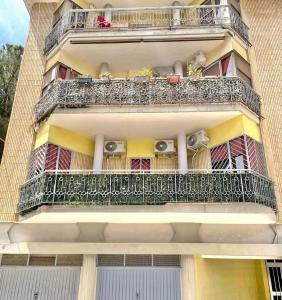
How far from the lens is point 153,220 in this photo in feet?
31.0

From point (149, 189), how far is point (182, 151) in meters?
2.34

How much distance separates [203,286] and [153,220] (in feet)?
7.78

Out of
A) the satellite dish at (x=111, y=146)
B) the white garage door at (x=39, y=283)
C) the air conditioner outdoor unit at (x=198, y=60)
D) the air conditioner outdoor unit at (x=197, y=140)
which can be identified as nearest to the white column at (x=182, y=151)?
the air conditioner outdoor unit at (x=197, y=140)

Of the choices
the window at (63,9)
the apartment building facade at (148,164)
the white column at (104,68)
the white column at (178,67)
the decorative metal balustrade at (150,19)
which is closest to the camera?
the apartment building facade at (148,164)

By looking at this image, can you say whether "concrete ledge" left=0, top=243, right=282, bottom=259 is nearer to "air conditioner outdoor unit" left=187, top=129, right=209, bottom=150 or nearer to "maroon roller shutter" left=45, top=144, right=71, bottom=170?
"maroon roller shutter" left=45, top=144, right=71, bottom=170

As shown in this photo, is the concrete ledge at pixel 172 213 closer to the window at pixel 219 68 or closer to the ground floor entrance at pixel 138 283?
the ground floor entrance at pixel 138 283

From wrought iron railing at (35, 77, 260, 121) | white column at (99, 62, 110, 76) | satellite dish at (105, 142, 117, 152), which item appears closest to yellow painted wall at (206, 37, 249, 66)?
wrought iron railing at (35, 77, 260, 121)

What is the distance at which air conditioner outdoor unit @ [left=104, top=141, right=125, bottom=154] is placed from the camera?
11.3m

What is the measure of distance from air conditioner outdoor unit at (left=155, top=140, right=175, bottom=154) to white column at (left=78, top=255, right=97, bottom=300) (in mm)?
4131

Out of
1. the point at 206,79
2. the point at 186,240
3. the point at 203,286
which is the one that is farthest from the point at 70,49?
the point at 203,286

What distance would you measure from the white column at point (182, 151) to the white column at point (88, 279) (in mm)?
3973

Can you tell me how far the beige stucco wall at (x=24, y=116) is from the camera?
1062 centimetres

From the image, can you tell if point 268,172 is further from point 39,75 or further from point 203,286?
point 39,75

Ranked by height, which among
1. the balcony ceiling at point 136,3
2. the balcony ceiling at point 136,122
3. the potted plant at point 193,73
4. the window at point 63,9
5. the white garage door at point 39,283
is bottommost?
the white garage door at point 39,283
